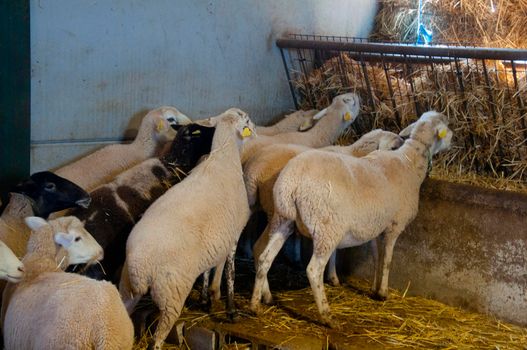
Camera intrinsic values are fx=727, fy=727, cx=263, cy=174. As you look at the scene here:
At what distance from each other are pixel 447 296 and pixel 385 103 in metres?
2.17

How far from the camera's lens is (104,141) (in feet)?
20.8

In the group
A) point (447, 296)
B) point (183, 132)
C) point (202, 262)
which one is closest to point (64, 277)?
point (202, 262)

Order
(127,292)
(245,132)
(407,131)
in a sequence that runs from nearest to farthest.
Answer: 1. (127,292)
2. (245,132)
3. (407,131)

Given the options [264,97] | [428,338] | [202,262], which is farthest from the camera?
[264,97]

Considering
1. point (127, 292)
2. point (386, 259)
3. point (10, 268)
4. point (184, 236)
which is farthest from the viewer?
point (386, 259)

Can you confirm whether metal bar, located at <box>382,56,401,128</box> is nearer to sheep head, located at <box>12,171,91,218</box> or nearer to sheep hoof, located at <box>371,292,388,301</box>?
sheep hoof, located at <box>371,292,388,301</box>

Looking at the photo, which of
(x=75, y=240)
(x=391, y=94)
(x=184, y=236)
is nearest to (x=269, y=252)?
(x=184, y=236)

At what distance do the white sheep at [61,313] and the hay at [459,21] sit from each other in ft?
20.8

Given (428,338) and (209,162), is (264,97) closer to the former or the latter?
(209,162)

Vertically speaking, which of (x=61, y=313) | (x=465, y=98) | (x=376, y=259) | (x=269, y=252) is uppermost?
(x=465, y=98)

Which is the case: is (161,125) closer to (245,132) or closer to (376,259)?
(245,132)

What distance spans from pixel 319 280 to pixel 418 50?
8.10ft

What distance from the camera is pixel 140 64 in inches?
255

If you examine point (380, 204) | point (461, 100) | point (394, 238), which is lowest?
point (394, 238)
